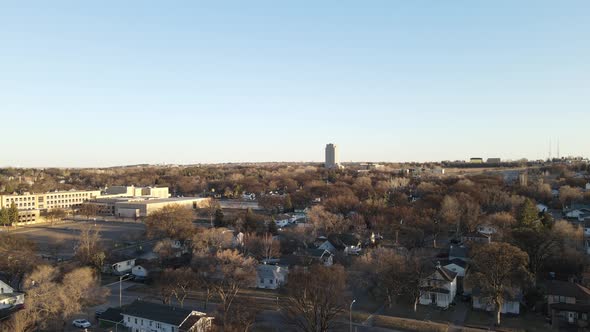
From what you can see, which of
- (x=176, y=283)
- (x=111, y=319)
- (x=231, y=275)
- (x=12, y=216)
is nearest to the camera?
(x=111, y=319)

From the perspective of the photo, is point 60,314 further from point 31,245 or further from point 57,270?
point 31,245

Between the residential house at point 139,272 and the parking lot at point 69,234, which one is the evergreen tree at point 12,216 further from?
the residential house at point 139,272

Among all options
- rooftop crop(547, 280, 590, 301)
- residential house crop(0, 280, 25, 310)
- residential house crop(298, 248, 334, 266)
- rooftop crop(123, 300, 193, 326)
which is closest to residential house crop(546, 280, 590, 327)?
rooftop crop(547, 280, 590, 301)

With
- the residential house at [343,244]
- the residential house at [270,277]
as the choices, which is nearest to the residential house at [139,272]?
the residential house at [270,277]

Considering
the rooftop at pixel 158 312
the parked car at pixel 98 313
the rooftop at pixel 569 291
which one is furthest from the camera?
the rooftop at pixel 569 291

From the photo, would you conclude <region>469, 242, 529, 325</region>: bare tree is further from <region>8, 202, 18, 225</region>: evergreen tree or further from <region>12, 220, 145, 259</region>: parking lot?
<region>8, 202, 18, 225</region>: evergreen tree

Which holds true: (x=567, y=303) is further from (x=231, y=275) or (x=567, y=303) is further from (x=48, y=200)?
(x=48, y=200)

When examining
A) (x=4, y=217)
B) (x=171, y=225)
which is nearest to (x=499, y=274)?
(x=171, y=225)
